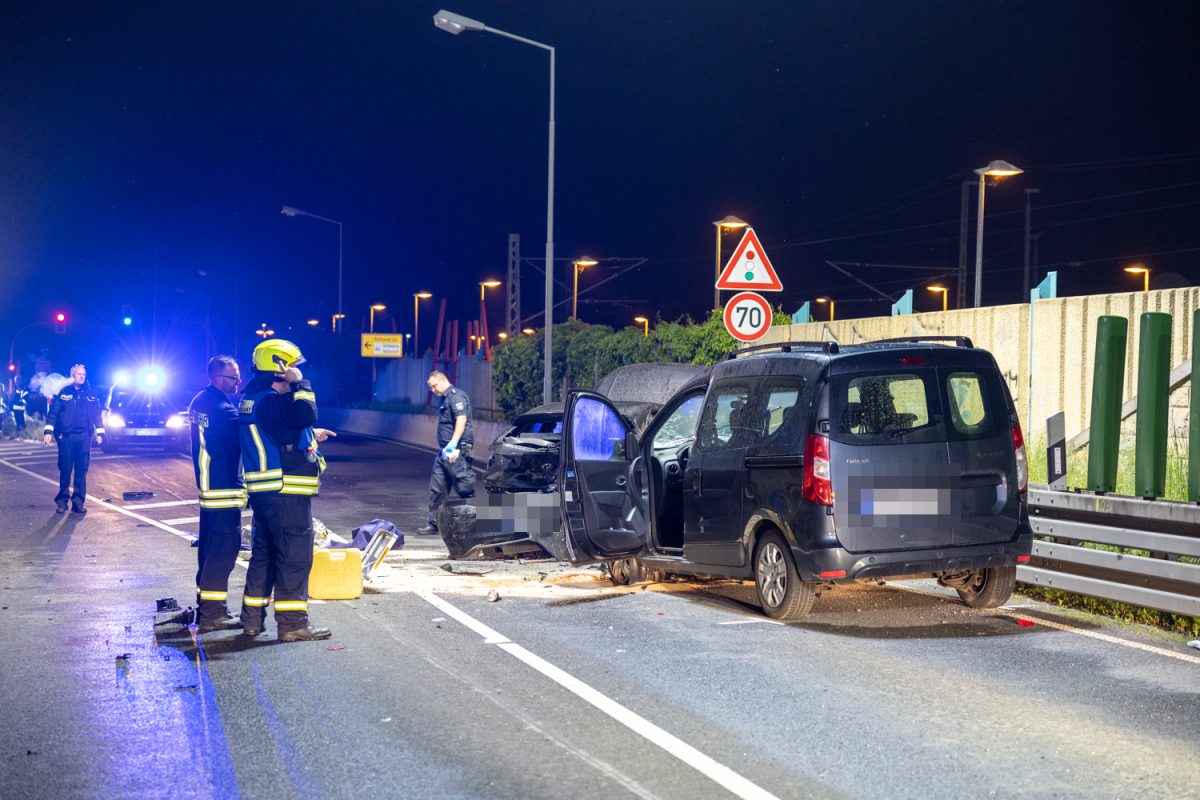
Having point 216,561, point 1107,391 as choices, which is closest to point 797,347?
point 1107,391

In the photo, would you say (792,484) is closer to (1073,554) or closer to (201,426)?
(1073,554)

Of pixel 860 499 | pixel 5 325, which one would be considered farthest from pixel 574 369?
pixel 5 325

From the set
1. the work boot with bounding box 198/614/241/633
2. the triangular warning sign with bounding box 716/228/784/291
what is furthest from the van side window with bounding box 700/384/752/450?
the triangular warning sign with bounding box 716/228/784/291

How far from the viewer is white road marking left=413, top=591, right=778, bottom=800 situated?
197 inches

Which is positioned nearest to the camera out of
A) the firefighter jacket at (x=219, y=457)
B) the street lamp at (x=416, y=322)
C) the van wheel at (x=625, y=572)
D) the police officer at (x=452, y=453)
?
the firefighter jacket at (x=219, y=457)

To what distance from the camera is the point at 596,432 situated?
985 cm

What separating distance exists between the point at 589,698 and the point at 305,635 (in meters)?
2.32

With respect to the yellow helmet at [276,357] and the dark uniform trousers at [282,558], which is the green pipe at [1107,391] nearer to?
the dark uniform trousers at [282,558]

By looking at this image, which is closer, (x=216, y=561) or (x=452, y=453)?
(x=216, y=561)

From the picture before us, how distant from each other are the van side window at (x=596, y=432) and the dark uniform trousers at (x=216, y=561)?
8.48 ft

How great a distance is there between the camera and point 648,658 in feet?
24.5

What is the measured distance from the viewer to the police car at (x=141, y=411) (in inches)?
1100

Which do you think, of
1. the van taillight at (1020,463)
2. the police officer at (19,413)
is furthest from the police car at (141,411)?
the van taillight at (1020,463)

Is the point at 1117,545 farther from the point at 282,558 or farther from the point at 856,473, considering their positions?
the point at 282,558
